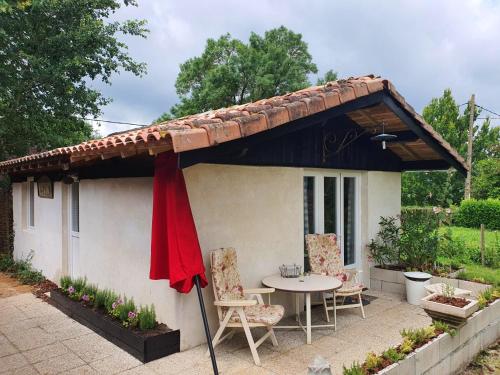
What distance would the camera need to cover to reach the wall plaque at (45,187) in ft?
27.4

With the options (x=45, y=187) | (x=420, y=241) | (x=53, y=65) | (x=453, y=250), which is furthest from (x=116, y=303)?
(x=53, y=65)

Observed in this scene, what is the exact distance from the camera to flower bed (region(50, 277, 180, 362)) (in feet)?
15.4

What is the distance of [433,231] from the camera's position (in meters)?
8.02

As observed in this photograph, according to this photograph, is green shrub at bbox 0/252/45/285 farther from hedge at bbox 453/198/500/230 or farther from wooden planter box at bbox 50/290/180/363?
hedge at bbox 453/198/500/230

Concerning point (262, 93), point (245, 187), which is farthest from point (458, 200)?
point (245, 187)

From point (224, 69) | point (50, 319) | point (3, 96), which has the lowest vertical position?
point (50, 319)

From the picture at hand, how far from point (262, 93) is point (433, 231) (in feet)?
57.0

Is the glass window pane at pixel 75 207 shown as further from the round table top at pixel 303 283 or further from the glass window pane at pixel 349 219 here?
the glass window pane at pixel 349 219

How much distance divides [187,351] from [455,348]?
342 centimetres

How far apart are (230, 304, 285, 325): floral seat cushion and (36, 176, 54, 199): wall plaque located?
5690 mm

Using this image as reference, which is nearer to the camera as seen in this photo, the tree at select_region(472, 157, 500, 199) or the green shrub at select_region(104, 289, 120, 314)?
the green shrub at select_region(104, 289, 120, 314)

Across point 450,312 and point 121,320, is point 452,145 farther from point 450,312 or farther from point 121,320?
point 121,320

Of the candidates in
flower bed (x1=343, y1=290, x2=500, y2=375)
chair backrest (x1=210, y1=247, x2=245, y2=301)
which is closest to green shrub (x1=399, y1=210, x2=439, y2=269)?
flower bed (x1=343, y1=290, x2=500, y2=375)

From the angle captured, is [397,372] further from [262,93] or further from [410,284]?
[262,93]
